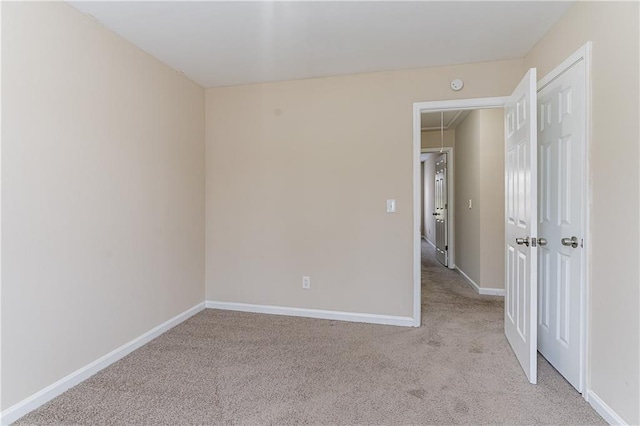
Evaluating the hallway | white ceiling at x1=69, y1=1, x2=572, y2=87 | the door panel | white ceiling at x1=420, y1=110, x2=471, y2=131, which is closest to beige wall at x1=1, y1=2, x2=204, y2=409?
white ceiling at x1=69, y1=1, x2=572, y2=87

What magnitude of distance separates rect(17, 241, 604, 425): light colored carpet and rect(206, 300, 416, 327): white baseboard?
121 mm

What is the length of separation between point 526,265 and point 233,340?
2.23 m

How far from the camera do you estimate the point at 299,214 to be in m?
3.29

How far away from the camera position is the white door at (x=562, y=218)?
1.95m

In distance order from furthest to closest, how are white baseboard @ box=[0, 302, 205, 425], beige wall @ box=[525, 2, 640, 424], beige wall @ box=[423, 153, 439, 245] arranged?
beige wall @ box=[423, 153, 439, 245] < white baseboard @ box=[0, 302, 205, 425] < beige wall @ box=[525, 2, 640, 424]

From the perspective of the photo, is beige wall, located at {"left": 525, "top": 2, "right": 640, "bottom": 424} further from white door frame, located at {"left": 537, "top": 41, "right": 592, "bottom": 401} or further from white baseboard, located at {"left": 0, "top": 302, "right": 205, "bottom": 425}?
white baseboard, located at {"left": 0, "top": 302, "right": 205, "bottom": 425}

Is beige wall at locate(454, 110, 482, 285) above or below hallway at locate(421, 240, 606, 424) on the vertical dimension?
above

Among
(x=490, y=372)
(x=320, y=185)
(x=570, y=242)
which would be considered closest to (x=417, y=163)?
(x=320, y=185)

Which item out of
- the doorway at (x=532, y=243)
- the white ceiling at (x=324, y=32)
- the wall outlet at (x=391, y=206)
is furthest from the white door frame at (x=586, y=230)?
the wall outlet at (x=391, y=206)

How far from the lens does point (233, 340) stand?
107 inches

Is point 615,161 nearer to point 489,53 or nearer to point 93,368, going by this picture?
point 489,53

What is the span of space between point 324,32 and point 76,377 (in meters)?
2.77

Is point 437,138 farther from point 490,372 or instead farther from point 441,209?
point 490,372

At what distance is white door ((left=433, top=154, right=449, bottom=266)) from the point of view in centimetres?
577
